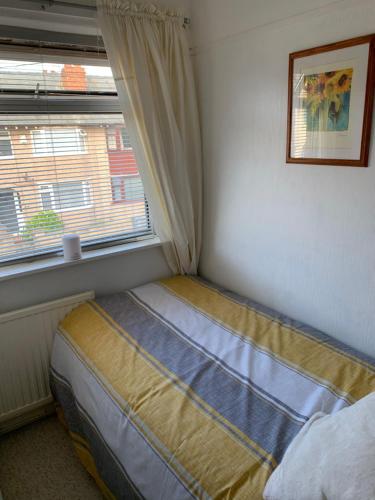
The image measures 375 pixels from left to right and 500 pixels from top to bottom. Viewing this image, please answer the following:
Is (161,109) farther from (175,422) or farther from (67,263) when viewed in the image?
(175,422)

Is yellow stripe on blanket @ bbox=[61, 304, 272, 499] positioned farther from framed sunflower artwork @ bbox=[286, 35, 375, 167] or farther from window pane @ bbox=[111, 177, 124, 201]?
framed sunflower artwork @ bbox=[286, 35, 375, 167]

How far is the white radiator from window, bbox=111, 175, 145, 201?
643 mm

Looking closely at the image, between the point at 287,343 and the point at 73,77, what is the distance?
1.76 metres

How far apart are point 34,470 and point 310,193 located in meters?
1.89

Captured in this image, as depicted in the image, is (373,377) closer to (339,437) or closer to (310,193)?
(339,437)

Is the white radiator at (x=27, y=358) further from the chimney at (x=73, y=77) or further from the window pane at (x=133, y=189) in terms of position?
the chimney at (x=73, y=77)

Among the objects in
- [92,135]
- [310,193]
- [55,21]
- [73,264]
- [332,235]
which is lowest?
[73,264]

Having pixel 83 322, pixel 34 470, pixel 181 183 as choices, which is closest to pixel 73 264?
pixel 83 322

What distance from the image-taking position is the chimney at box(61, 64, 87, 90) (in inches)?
81.9

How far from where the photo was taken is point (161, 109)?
222 cm

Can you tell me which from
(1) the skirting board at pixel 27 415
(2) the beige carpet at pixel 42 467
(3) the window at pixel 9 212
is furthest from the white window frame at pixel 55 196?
(2) the beige carpet at pixel 42 467

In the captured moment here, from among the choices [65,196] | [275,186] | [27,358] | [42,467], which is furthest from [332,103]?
[42,467]

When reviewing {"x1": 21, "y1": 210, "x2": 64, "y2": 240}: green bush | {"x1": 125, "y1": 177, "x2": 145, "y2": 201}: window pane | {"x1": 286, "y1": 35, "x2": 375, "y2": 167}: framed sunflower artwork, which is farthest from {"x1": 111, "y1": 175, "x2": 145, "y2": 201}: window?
{"x1": 286, "y1": 35, "x2": 375, "y2": 167}: framed sunflower artwork

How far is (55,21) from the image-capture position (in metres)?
1.92
